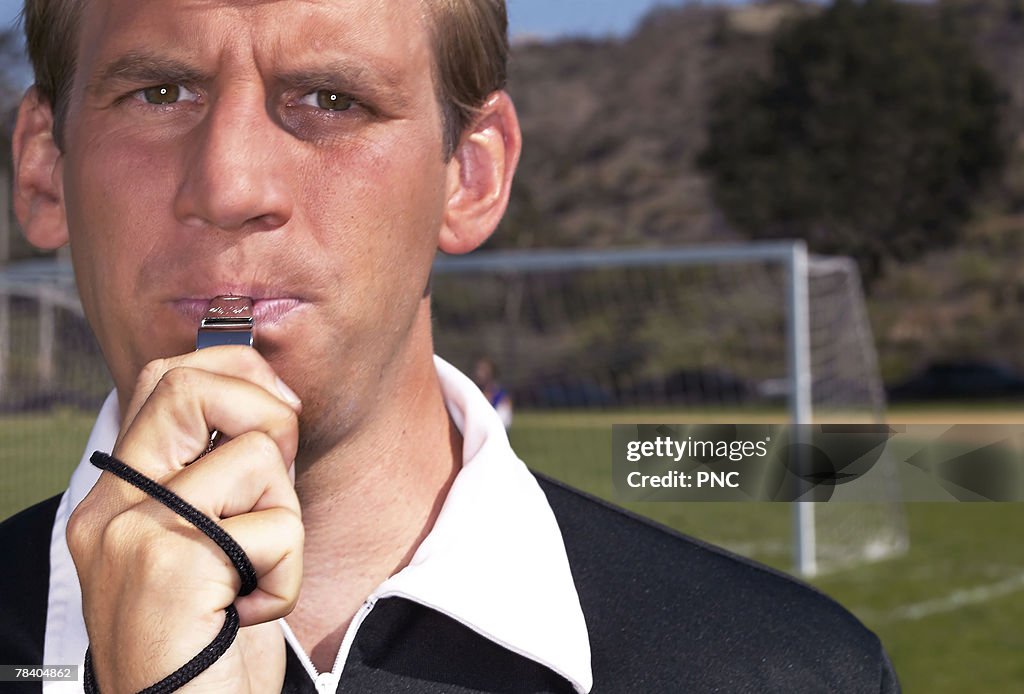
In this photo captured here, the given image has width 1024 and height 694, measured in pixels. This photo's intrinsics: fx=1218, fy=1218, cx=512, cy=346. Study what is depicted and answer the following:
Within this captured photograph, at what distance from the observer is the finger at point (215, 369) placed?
1398mm

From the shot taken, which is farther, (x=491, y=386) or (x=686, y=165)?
(x=686, y=165)

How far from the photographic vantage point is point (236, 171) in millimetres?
1685

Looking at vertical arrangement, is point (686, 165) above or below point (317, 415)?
below

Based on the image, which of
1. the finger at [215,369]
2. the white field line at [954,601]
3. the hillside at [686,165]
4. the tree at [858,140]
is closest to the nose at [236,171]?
the finger at [215,369]

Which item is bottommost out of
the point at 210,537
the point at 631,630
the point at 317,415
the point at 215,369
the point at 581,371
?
the point at 581,371

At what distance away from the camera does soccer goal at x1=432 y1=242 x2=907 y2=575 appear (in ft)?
45.9

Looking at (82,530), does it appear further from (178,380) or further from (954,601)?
(954,601)

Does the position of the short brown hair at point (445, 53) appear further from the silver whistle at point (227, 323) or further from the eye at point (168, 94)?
the silver whistle at point (227, 323)

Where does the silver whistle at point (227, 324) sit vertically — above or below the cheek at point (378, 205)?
below

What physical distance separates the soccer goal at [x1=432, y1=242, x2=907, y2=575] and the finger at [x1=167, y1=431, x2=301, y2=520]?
12.2 ft

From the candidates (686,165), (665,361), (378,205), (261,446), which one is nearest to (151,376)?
(261,446)

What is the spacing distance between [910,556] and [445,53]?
13.5m

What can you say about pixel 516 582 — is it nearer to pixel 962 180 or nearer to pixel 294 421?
pixel 294 421

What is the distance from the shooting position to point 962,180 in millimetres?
65875
